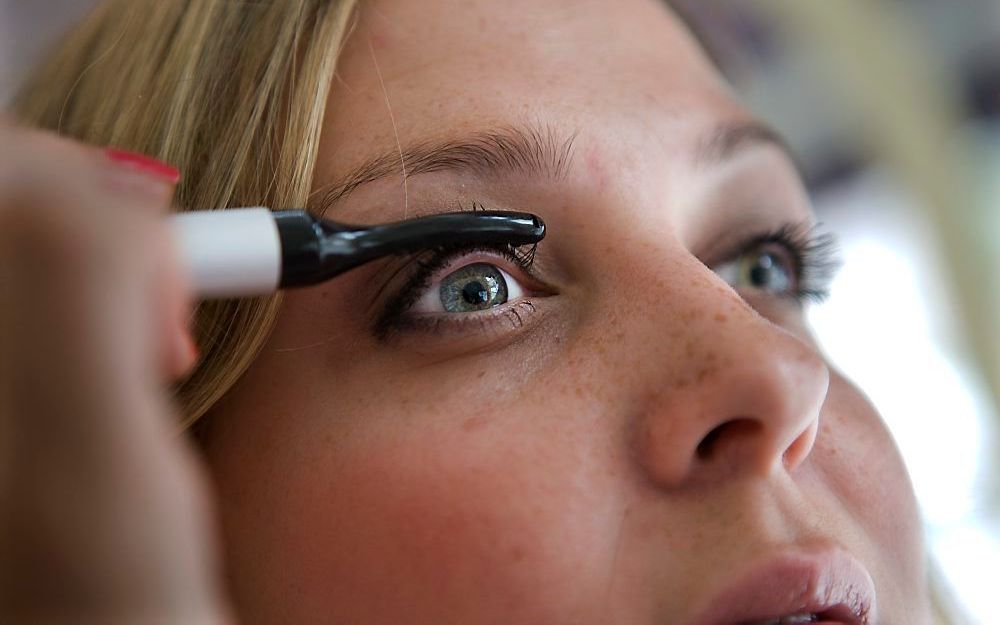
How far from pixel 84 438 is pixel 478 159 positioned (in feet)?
1.42

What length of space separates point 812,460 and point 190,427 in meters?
0.44

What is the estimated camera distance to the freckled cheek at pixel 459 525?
1.87 ft

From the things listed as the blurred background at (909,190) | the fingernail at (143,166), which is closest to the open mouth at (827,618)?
the fingernail at (143,166)

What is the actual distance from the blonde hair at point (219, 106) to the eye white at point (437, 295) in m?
0.10

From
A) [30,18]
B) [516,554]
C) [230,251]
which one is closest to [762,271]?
[516,554]

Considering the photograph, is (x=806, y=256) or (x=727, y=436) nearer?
(x=727, y=436)

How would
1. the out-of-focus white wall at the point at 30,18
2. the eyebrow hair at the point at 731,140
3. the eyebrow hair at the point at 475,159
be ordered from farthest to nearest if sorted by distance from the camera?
the out-of-focus white wall at the point at 30,18 → the eyebrow hair at the point at 731,140 → the eyebrow hair at the point at 475,159

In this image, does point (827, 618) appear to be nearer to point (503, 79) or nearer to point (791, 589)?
point (791, 589)

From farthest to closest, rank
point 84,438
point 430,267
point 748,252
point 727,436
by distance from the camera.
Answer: point 748,252 → point 430,267 → point 727,436 → point 84,438

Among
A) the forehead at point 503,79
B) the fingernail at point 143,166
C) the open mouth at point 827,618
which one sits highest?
the forehead at point 503,79

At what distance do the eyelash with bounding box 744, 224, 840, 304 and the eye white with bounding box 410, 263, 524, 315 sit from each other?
0.28m

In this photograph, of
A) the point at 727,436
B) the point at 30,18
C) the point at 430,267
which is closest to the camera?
the point at 727,436

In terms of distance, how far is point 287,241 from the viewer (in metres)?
0.53

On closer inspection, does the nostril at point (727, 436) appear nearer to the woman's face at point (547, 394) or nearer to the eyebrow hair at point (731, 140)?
the woman's face at point (547, 394)
